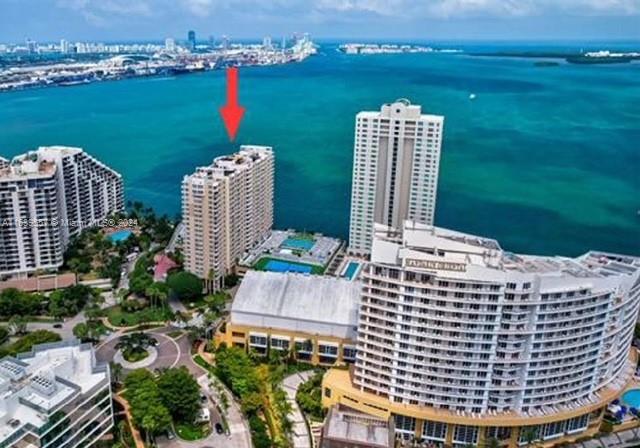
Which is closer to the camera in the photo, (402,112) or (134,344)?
(134,344)

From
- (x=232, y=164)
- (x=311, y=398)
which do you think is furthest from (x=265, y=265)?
(x=311, y=398)

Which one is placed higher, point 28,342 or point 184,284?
point 184,284

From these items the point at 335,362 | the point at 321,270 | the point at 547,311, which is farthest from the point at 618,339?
the point at 321,270

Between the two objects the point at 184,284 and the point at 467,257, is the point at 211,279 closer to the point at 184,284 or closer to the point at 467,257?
the point at 184,284

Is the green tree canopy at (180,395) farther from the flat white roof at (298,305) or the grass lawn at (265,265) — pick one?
the grass lawn at (265,265)

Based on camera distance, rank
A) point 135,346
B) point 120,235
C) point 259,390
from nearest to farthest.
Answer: point 259,390
point 135,346
point 120,235

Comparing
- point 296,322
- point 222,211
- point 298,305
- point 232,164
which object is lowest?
point 296,322

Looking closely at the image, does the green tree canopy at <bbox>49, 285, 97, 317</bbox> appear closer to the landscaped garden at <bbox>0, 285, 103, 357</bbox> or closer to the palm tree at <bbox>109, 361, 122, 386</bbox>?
the landscaped garden at <bbox>0, 285, 103, 357</bbox>
